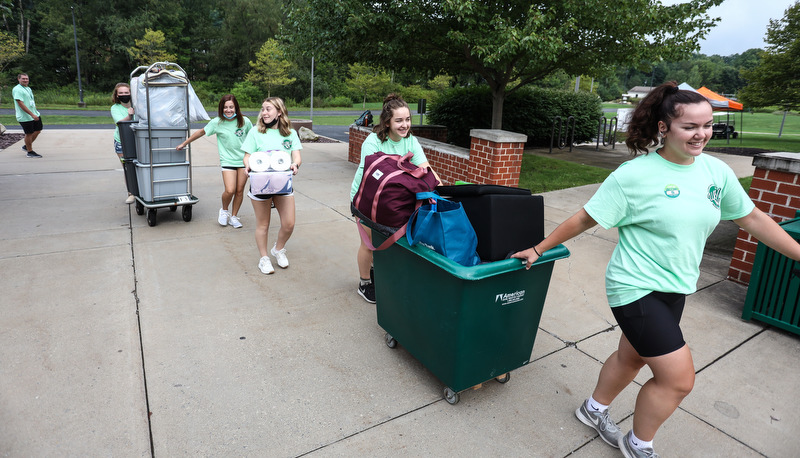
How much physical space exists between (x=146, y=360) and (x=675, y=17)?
918 centimetres

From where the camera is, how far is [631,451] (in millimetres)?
2312

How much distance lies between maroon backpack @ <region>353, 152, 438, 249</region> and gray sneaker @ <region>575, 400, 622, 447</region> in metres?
1.38

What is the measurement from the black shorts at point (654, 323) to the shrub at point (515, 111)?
11.2 metres

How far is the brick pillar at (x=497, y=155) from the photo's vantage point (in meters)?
6.85

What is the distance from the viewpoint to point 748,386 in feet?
9.86

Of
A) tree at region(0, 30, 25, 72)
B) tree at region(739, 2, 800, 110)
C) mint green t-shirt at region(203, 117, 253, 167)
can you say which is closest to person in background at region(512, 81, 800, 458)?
mint green t-shirt at region(203, 117, 253, 167)

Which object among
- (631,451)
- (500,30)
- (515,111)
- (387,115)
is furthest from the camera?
(515,111)

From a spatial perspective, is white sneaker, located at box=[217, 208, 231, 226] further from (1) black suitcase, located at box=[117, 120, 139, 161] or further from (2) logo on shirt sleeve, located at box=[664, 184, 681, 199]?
(2) logo on shirt sleeve, located at box=[664, 184, 681, 199]

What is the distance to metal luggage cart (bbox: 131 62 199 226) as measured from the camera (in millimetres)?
5395

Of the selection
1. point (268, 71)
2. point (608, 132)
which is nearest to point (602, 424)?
point (608, 132)

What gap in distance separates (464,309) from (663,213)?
0.96 m

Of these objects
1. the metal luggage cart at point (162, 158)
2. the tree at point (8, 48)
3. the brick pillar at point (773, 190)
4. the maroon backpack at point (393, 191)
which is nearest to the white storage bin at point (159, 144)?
the metal luggage cart at point (162, 158)

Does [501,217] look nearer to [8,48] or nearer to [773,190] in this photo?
[773,190]

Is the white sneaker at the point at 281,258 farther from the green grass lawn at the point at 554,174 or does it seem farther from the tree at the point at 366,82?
the tree at the point at 366,82
